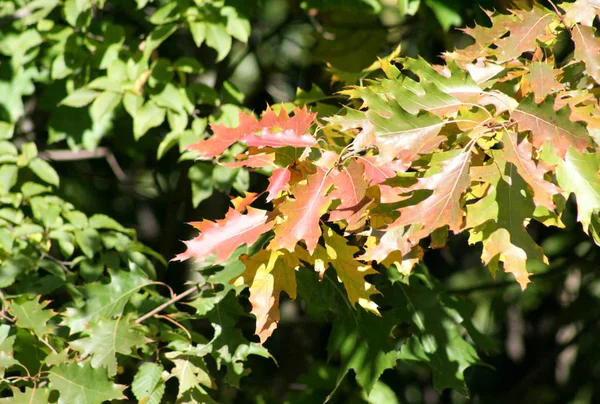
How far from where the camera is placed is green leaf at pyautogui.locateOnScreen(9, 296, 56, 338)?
1.81 metres

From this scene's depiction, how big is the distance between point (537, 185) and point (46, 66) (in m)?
1.89

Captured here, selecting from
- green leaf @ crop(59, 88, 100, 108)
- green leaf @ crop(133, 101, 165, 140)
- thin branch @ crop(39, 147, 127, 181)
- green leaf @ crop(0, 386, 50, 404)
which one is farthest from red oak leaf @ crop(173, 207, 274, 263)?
thin branch @ crop(39, 147, 127, 181)

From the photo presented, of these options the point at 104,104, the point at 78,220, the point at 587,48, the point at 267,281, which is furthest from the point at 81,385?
the point at 587,48

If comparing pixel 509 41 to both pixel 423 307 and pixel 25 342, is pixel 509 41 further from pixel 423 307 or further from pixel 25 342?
pixel 25 342

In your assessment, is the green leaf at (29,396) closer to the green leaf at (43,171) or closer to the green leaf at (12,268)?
the green leaf at (12,268)

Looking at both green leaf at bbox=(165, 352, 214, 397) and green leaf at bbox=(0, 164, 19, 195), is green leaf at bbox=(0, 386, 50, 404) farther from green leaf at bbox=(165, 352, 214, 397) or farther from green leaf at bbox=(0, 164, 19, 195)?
green leaf at bbox=(0, 164, 19, 195)

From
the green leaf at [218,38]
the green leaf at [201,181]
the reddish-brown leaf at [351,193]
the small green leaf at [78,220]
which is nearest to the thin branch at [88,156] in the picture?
the small green leaf at [78,220]

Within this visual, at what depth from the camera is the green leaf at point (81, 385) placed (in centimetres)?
168

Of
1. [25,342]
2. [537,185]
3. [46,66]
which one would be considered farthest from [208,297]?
[46,66]

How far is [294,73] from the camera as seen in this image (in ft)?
11.6

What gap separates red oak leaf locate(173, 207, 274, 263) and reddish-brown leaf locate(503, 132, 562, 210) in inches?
17.4

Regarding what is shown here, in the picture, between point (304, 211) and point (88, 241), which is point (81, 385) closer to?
point (88, 241)

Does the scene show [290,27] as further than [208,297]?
Yes

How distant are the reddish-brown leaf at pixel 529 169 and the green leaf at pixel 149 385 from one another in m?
1.05
